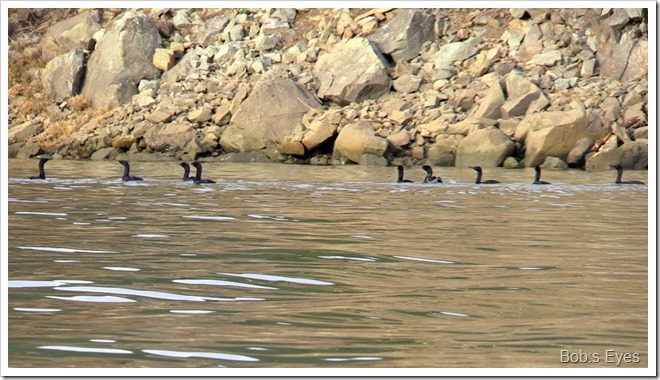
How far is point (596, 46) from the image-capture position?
39.2 meters

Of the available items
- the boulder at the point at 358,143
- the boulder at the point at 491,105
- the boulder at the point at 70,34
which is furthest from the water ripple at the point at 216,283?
the boulder at the point at 70,34

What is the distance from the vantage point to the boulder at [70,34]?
146 feet

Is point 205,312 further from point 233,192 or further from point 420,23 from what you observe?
point 420,23

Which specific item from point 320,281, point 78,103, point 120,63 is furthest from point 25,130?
point 320,281

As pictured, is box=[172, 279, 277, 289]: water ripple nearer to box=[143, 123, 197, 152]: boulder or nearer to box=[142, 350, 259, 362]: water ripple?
box=[142, 350, 259, 362]: water ripple

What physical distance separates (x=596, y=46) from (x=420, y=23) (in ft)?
19.3

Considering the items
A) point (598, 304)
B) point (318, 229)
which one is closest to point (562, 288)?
point (598, 304)

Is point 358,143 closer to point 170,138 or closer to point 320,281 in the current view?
point 170,138

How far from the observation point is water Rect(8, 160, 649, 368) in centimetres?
731

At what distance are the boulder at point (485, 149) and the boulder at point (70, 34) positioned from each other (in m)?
17.5

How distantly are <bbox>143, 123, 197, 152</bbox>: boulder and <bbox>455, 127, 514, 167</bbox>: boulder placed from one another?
29.1 feet

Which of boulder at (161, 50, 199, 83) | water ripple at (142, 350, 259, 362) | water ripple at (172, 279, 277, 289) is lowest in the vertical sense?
water ripple at (172, 279, 277, 289)

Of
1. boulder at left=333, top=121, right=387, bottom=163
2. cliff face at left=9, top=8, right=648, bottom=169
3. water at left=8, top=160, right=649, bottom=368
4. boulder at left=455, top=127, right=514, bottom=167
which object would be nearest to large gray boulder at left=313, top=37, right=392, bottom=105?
cliff face at left=9, top=8, right=648, bottom=169

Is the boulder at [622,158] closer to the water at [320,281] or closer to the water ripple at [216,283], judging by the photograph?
the water at [320,281]
